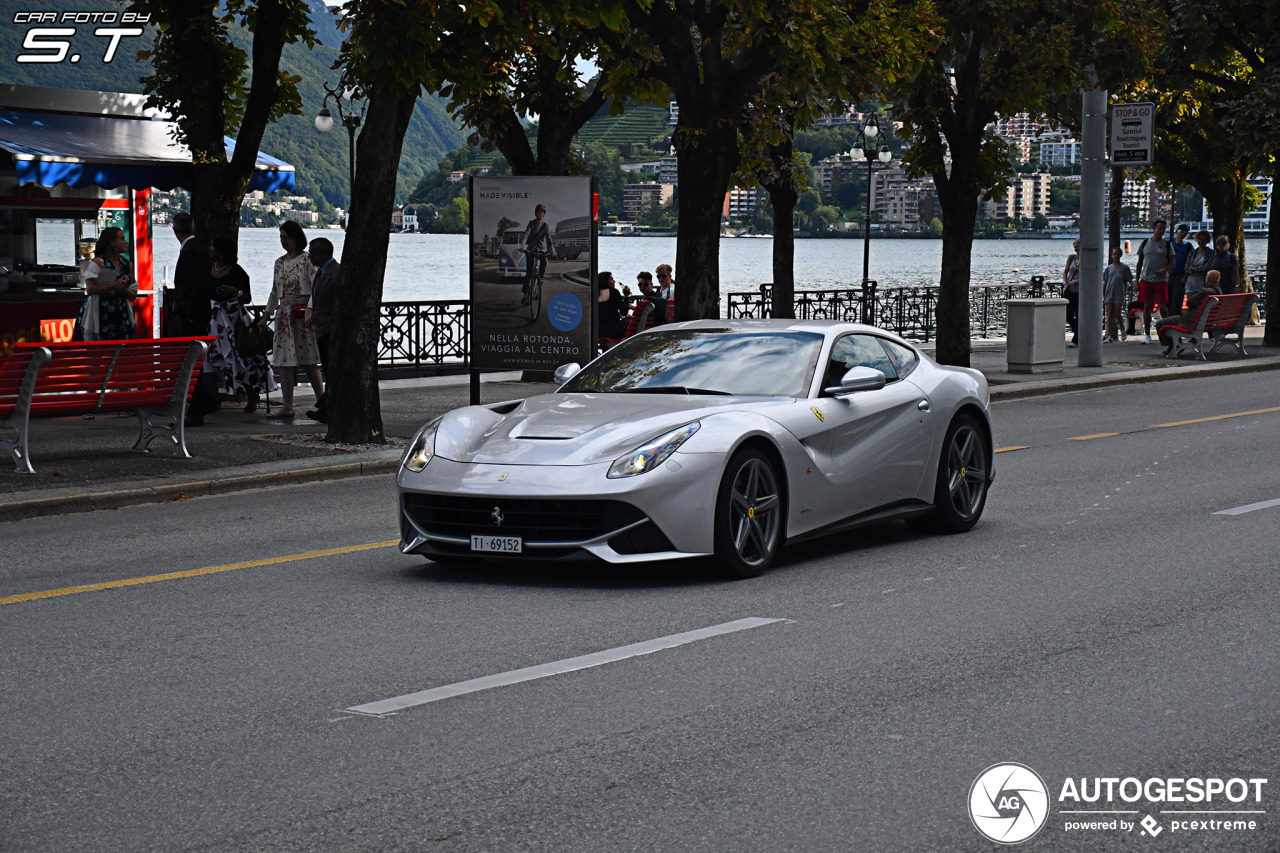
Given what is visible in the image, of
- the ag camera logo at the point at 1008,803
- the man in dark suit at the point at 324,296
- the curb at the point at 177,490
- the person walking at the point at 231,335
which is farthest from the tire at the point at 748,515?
the person walking at the point at 231,335

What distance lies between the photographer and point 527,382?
22734 millimetres

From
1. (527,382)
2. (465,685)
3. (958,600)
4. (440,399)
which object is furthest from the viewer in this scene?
(527,382)

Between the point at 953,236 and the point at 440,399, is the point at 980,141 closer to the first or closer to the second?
the point at 953,236

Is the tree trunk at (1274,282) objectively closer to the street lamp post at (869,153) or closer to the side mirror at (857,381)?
the street lamp post at (869,153)

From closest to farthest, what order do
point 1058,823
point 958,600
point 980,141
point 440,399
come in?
point 1058,823 < point 958,600 < point 440,399 < point 980,141

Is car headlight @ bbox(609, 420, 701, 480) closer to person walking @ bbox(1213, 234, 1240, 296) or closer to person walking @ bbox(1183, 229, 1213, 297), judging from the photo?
person walking @ bbox(1183, 229, 1213, 297)

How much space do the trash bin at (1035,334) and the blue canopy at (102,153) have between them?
1074 cm

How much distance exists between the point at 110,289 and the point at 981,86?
13398mm

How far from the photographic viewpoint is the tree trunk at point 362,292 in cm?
1507

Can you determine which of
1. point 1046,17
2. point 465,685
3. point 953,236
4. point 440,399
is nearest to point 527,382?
point 440,399

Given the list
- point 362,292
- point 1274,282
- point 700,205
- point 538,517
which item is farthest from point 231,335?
point 1274,282

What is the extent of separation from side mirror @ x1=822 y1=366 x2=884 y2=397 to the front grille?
1741 mm

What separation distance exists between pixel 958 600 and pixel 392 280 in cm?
8637

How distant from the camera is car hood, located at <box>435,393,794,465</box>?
851 cm
